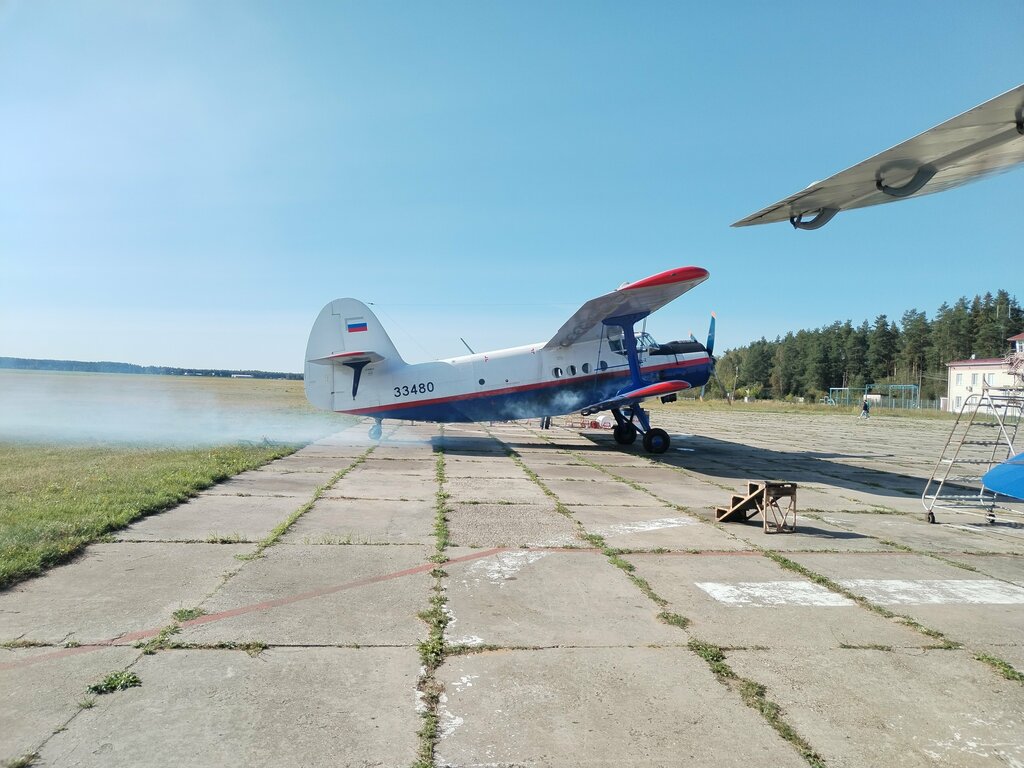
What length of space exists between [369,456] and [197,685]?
39.6 feet

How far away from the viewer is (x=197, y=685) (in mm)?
3629

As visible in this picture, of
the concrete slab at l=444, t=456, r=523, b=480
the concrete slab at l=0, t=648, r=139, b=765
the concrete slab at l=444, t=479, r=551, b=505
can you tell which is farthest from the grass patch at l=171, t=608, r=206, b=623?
the concrete slab at l=444, t=456, r=523, b=480

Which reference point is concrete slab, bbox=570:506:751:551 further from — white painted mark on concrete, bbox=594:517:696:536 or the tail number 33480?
the tail number 33480

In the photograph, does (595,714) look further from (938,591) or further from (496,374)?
(496,374)

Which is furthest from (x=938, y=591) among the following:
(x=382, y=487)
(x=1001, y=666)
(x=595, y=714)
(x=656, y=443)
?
(x=656, y=443)

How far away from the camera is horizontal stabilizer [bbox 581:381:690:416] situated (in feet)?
53.4

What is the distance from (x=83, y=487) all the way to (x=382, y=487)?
460cm

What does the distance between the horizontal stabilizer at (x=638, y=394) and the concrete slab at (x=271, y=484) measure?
28.1ft

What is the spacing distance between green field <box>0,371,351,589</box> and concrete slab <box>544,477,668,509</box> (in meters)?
6.19

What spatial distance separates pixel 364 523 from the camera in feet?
26.6

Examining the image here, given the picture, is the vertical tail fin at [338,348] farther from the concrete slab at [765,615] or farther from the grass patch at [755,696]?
the grass patch at [755,696]

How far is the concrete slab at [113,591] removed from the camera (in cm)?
441

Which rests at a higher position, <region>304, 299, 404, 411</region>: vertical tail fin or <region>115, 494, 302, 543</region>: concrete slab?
<region>304, 299, 404, 411</region>: vertical tail fin

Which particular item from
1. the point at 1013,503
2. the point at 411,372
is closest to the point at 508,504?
the point at 411,372
